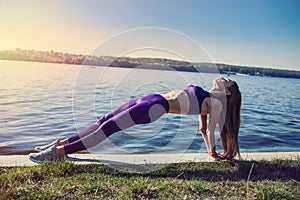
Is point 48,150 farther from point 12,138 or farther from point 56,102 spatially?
point 56,102

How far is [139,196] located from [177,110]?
1.80m

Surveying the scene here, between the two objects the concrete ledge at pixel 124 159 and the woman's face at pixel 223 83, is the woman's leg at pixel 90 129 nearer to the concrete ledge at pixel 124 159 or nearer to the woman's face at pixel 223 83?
the concrete ledge at pixel 124 159

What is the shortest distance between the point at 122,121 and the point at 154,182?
42.7 inches

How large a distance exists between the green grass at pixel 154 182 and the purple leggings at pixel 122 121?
409 mm

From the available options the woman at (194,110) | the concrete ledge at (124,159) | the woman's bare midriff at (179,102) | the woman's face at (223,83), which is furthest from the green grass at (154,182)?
the woman's face at (223,83)

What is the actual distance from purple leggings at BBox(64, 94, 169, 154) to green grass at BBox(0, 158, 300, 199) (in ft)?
1.34

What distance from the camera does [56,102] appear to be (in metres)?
11.0

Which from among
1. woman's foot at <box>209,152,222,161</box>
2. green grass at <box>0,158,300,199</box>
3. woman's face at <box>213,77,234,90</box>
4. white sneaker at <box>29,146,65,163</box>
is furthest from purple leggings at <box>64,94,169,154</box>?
woman's foot at <box>209,152,222,161</box>

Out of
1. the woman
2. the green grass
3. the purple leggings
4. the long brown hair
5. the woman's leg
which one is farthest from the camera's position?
the long brown hair

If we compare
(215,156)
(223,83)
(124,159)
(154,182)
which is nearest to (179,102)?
(223,83)

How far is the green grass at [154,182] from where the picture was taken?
2697 millimetres

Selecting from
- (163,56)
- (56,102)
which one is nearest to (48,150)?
(163,56)

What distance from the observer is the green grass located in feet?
8.85

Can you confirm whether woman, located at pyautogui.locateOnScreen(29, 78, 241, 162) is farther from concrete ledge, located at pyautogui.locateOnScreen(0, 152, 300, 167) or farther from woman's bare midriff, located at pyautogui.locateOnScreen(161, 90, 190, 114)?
concrete ledge, located at pyautogui.locateOnScreen(0, 152, 300, 167)
